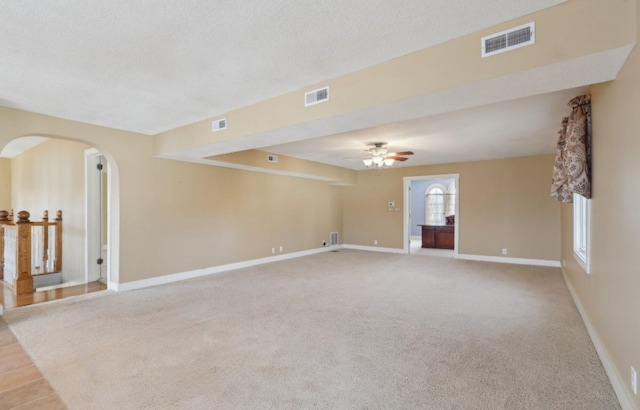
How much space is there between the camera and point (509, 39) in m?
2.07

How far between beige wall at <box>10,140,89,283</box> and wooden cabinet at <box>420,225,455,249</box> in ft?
28.6

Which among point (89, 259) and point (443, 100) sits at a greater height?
point (443, 100)

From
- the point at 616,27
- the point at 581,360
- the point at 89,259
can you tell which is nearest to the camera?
the point at 616,27

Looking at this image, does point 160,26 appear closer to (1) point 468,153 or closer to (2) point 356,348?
(2) point 356,348

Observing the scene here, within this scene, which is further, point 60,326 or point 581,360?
point 60,326

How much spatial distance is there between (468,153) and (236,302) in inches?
216

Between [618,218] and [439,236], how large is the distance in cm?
756

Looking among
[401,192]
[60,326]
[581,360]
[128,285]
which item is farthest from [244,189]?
[581,360]

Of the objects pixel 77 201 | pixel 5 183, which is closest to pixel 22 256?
pixel 77 201

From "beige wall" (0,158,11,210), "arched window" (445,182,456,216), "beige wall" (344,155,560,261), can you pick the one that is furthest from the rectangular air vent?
"arched window" (445,182,456,216)

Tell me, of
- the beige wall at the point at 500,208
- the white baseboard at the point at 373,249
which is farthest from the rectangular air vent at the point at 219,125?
the white baseboard at the point at 373,249

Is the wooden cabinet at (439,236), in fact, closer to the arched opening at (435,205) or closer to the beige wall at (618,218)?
the arched opening at (435,205)

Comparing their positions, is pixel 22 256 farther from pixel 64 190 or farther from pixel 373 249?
pixel 373 249

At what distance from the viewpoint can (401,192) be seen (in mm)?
8672
